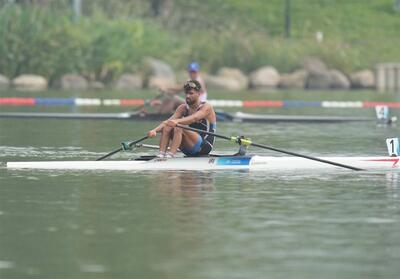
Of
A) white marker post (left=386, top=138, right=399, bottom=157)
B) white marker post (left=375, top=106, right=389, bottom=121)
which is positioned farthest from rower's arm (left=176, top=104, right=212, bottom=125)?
white marker post (left=375, top=106, right=389, bottom=121)

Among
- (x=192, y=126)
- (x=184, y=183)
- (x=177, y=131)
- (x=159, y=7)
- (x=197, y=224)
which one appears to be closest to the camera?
(x=197, y=224)

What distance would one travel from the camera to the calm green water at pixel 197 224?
43.7 ft

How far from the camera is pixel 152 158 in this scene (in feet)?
73.7

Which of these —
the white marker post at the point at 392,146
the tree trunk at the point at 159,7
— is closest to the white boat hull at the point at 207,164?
the white marker post at the point at 392,146

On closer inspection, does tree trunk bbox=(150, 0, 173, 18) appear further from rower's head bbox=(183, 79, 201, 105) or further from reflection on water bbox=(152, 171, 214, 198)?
reflection on water bbox=(152, 171, 214, 198)

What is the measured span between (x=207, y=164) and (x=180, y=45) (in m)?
52.3

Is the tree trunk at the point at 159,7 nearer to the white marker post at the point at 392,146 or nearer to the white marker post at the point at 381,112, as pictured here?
the white marker post at the point at 381,112

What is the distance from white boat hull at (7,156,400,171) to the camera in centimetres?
2230

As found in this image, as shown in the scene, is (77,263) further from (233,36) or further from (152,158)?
(233,36)

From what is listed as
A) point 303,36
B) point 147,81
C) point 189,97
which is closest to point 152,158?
point 189,97

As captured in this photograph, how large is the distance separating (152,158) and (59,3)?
2185 inches

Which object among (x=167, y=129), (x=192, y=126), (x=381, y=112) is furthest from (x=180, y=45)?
(x=167, y=129)

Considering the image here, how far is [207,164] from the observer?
22.3 metres

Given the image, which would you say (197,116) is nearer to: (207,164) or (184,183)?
(207,164)
